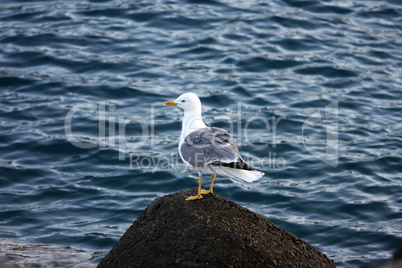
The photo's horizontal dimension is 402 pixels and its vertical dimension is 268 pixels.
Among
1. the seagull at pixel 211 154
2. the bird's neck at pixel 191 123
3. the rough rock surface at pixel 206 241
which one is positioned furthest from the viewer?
the bird's neck at pixel 191 123

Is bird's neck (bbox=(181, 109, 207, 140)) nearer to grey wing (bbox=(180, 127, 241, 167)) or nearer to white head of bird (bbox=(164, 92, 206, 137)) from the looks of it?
white head of bird (bbox=(164, 92, 206, 137))

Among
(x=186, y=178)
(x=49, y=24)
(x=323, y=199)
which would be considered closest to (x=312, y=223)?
(x=323, y=199)

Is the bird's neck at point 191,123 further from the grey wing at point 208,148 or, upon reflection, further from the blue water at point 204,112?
the blue water at point 204,112

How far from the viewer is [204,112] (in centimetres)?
1220

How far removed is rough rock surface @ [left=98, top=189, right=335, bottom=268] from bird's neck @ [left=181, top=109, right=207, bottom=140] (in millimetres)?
994

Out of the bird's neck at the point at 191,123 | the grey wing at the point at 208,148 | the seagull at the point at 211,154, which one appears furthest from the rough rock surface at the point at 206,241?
the bird's neck at the point at 191,123

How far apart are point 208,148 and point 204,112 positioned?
6.04 meters

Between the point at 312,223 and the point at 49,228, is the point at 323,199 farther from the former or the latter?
the point at 49,228

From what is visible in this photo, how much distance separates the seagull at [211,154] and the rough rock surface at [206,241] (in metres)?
0.34

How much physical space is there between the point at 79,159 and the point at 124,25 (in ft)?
21.0

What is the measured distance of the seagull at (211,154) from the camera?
5984mm

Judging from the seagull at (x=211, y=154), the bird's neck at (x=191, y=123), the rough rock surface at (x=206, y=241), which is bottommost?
the rough rock surface at (x=206, y=241)

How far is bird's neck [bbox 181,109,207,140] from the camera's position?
6762mm

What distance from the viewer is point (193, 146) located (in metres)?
6.39
